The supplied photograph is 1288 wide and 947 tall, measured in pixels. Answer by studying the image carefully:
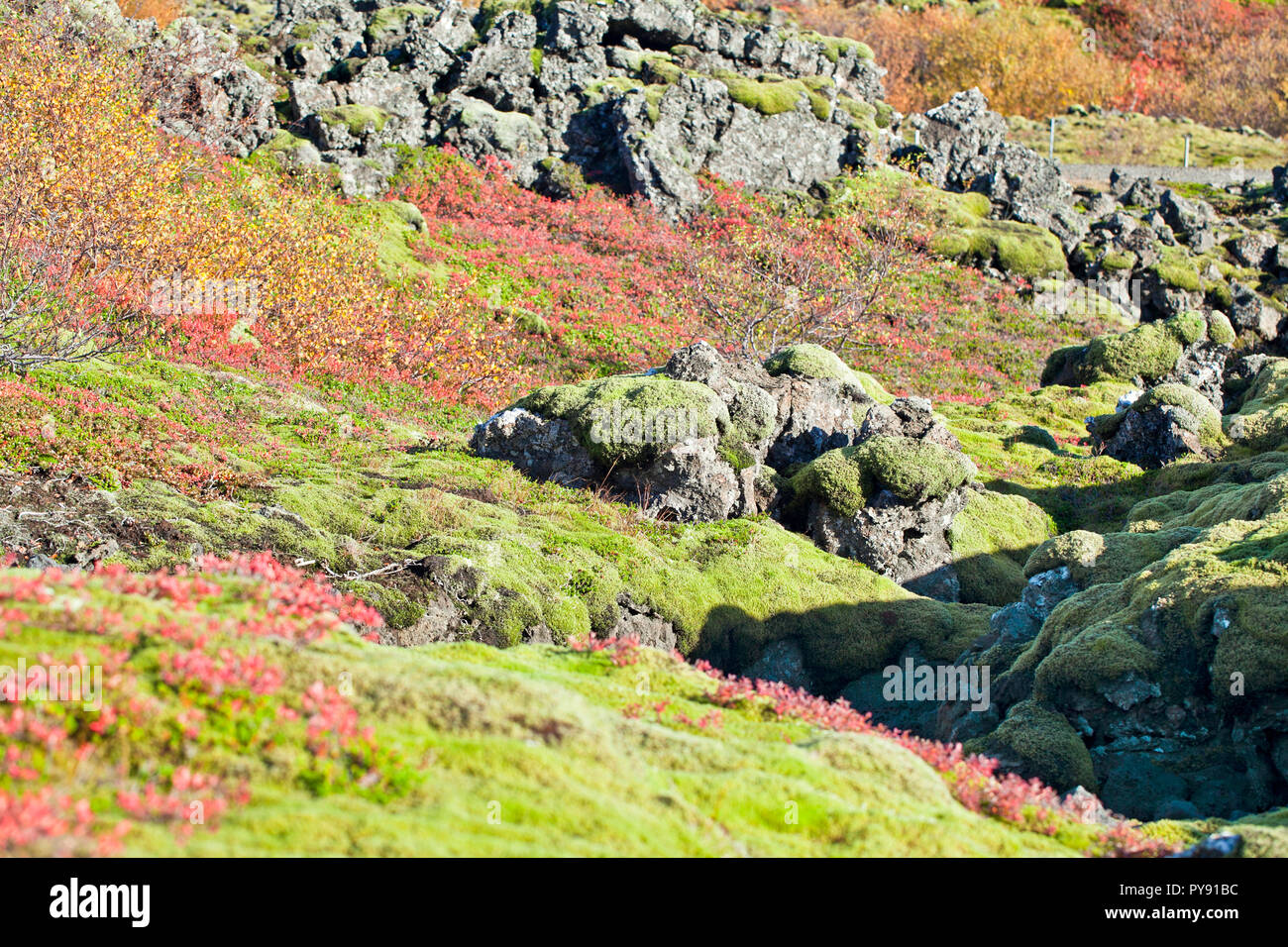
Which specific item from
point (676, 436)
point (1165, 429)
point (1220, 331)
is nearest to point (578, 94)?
point (1220, 331)

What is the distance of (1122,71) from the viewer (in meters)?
95.2

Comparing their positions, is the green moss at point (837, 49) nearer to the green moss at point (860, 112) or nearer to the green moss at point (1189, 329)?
the green moss at point (860, 112)

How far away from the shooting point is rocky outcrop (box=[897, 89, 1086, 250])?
53.7 metres

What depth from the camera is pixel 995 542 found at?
2009 centimetres

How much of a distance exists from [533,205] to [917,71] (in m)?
64.6

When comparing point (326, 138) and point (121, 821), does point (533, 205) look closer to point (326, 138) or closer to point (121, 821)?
point (326, 138)

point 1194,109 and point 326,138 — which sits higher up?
point 1194,109

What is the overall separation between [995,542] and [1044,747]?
9.79 metres

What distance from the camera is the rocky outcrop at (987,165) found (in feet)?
176

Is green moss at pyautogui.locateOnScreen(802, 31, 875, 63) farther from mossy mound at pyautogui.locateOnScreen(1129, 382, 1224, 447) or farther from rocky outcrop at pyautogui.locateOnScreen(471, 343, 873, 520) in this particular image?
rocky outcrop at pyautogui.locateOnScreen(471, 343, 873, 520)

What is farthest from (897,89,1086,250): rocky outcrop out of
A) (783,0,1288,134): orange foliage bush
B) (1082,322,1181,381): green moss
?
(783,0,1288,134): orange foliage bush

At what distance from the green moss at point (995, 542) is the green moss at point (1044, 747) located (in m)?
6.57

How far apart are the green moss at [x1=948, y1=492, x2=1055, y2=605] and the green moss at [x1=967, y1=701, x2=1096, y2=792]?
21.6 ft
